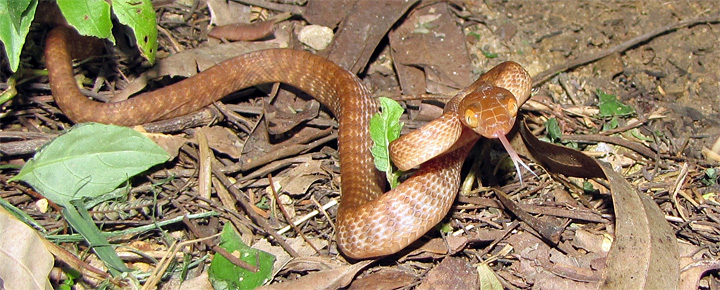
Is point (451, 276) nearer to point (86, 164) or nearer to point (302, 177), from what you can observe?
point (302, 177)

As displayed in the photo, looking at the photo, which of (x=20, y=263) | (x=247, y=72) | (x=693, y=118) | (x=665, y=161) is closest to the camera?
(x=20, y=263)

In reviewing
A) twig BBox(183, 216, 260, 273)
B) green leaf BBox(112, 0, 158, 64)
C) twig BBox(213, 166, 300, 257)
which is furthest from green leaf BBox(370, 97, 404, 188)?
green leaf BBox(112, 0, 158, 64)

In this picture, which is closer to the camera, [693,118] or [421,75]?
[693,118]

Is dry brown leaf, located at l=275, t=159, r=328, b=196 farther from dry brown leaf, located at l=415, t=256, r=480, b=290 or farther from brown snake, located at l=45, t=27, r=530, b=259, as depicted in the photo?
dry brown leaf, located at l=415, t=256, r=480, b=290

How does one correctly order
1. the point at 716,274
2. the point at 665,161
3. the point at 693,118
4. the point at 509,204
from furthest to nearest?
1. the point at 693,118
2. the point at 665,161
3. the point at 509,204
4. the point at 716,274

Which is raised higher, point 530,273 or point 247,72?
point 247,72

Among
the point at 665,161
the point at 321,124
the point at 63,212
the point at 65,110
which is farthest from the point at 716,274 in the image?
the point at 65,110

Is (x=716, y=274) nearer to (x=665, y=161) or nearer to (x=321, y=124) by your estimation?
(x=665, y=161)
